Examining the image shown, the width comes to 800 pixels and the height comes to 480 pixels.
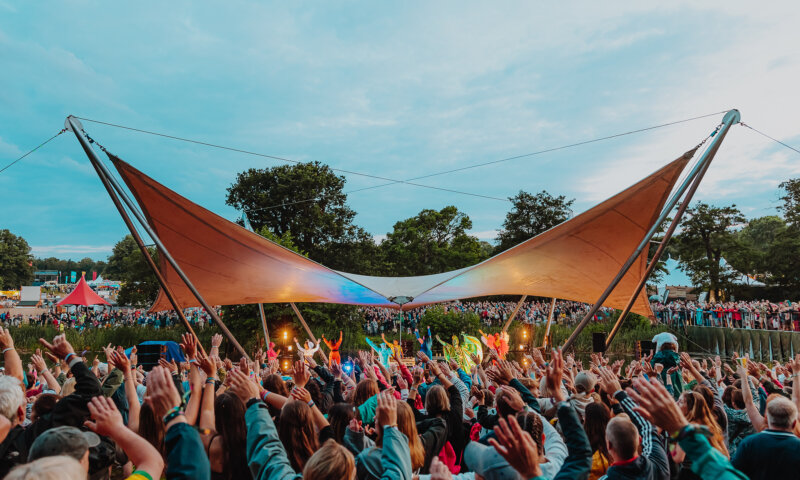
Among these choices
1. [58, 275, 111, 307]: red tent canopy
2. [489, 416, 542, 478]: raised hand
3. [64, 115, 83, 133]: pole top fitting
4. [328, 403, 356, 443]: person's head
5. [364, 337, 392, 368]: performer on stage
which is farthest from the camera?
[58, 275, 111, 307]: red tent canopy

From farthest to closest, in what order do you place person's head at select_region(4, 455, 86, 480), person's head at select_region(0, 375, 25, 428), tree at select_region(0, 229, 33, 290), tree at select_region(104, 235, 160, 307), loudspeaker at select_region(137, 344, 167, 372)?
tree at select_region(0, 229, 33, 290), tree at select_region(104, 235, 160, 307), loudspeaker at select_region(137, 344, 167, 372), person's head at select_region(0, 375, 25, 428), person's head at select_region(4, 455, 86, 480)

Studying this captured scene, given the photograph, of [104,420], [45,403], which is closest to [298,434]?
[104,420]

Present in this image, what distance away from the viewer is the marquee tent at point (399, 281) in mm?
7235

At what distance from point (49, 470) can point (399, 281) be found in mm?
9883

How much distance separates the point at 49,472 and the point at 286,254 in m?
7.02

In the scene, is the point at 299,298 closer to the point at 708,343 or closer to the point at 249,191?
the point at 708,343

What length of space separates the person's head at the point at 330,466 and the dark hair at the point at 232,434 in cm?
83

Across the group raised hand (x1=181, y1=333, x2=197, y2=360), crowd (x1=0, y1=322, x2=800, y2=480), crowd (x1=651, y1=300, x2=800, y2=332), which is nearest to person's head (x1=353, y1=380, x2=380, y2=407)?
crowd (x1=0, y1=322, x2=800, y2=480)

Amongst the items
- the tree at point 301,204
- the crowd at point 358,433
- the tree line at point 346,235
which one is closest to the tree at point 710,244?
the tree line at point 346,235

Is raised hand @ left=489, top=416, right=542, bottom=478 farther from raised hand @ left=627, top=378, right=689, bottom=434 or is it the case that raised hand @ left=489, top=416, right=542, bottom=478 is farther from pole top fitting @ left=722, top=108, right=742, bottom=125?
pole top fitting @ left=722, top=108, right=742, bottom=125

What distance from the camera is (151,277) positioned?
28312 mm

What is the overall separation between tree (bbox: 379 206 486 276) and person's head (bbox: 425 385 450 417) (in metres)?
34.8

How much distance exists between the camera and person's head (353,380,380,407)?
3.44m

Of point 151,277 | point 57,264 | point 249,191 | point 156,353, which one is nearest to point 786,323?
point 156,353
